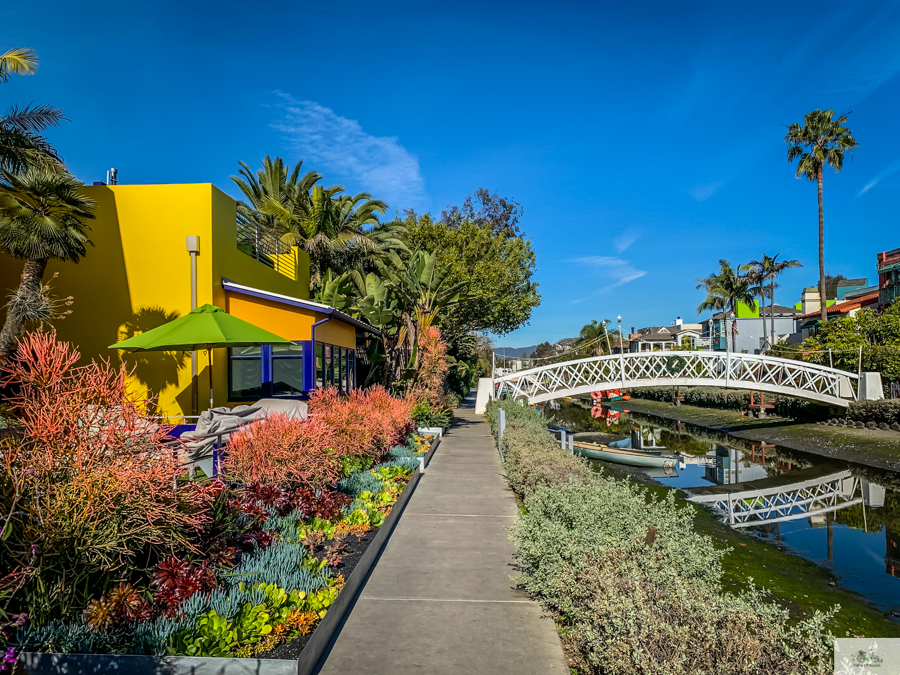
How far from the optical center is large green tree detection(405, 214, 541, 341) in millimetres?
32281

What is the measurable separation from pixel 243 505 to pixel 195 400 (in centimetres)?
616

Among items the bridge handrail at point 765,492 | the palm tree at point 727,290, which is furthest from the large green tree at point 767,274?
the bridge handrail at point 765,492

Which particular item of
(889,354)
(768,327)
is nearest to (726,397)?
(889,354)

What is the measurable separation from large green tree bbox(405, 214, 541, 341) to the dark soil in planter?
24.4 meters

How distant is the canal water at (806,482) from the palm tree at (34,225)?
14066 mm

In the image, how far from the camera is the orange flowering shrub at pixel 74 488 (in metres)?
3.83

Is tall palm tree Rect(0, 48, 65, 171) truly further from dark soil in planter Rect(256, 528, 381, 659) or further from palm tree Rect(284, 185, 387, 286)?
palm tree Rect(284, 185, 387, 286)

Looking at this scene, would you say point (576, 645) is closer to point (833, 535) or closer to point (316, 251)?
point (833, 535)

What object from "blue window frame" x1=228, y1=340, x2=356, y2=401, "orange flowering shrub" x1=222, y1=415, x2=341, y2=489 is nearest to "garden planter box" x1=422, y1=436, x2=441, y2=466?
"blue window frame" x1=228, y1=340, x2=356, y2=401

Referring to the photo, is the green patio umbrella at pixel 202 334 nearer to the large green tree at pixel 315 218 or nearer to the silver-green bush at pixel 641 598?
the silver-green bush at pixel 641 598

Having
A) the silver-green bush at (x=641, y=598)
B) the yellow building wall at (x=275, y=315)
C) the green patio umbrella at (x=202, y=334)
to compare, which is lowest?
the silver-green bush at (x=641, y=598)

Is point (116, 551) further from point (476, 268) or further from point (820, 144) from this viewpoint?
point (820, 144)

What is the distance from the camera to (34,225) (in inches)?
366

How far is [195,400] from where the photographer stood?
36.8ft
